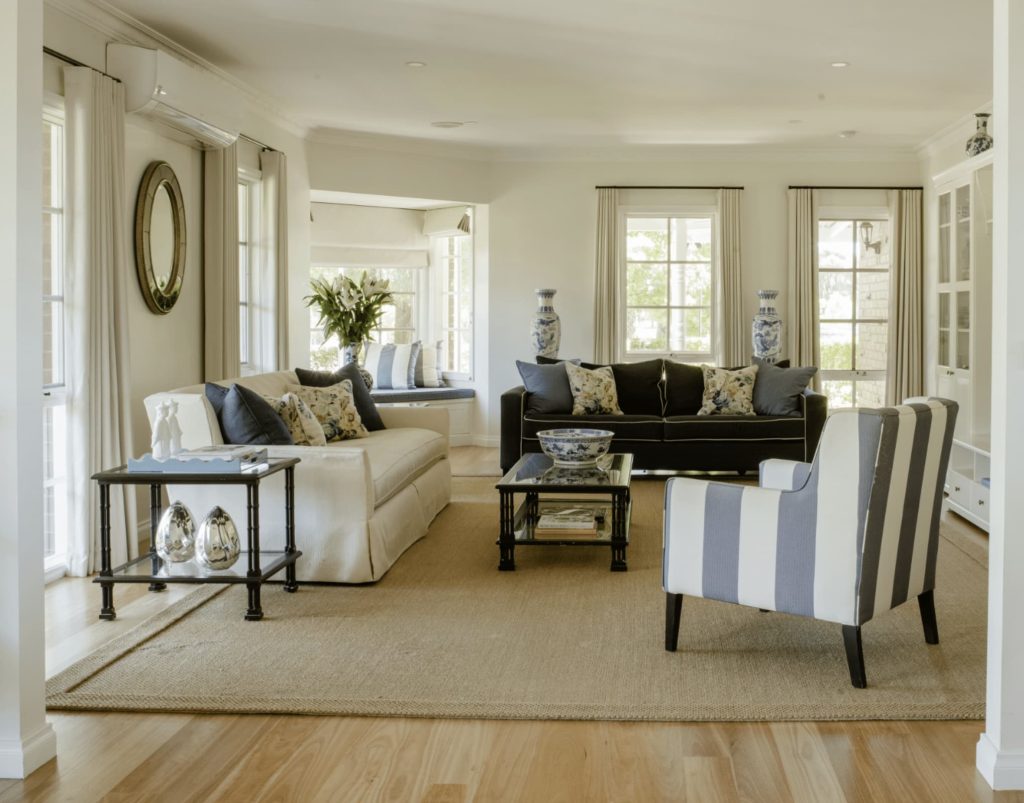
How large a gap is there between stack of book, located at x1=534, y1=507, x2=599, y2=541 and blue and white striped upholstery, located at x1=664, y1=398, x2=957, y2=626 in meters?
1.36

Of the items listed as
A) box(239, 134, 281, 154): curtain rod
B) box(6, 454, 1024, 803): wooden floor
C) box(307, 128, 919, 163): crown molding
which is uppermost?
box(307, 128, 919, 163): crown molding

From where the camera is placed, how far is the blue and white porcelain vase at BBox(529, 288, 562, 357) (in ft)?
29.8

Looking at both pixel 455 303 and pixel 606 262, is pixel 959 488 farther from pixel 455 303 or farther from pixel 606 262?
pixel 455 303

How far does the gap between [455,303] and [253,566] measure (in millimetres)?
6106

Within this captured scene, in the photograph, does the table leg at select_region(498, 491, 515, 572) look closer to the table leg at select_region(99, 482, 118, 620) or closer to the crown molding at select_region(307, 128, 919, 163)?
the table leg at select_region(99, 482, 118, 620)

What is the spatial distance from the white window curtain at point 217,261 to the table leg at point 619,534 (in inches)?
110

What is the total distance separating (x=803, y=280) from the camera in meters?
9.26

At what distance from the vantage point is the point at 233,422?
4645 mm

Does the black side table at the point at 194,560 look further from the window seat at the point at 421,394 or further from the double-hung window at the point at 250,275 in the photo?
the window seat at the point at 421,394

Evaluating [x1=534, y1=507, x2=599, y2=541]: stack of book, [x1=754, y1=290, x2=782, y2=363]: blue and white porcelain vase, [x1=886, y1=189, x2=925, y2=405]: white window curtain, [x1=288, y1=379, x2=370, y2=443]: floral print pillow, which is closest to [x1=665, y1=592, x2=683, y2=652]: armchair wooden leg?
[x1=534, y1=507, x2=599, y2=541]: stack of book

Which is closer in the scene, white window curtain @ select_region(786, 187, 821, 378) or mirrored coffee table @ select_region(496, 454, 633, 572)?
mirrored coffee table @ select_region(496, 454, 633, 572)
